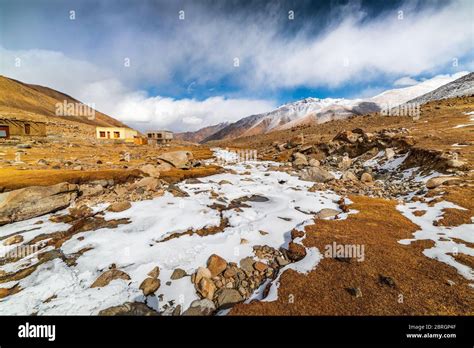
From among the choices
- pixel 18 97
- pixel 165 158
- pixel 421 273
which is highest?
pixel 18 97

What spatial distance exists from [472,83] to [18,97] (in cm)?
25822

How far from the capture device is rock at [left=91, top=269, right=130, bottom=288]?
25.4 ft

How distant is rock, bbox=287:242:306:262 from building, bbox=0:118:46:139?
68.6m

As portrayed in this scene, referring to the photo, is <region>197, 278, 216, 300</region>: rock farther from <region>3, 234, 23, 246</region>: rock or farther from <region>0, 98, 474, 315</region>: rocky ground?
<region>3, 234, 23, 246</region>: rock

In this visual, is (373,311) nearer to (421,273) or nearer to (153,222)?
(421,273)

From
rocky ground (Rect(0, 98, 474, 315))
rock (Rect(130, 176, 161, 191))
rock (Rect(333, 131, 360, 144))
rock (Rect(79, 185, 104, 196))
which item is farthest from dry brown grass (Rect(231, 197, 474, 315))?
rock (Rect(333, 131, 360, 144))

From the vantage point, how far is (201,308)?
658cm

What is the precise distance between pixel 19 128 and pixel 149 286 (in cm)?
6969

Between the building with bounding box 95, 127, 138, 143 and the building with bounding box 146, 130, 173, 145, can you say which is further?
the building with bounding box 146, 130, 173, 145

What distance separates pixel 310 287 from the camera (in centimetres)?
697
